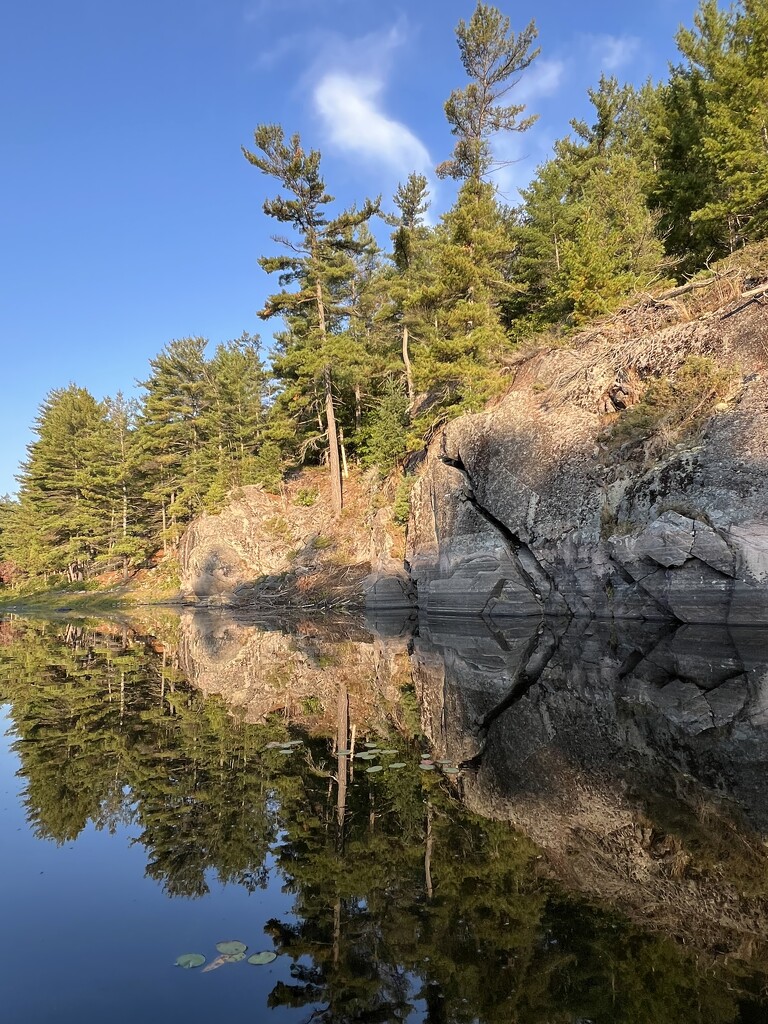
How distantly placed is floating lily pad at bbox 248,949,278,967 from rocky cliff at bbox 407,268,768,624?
13080mm

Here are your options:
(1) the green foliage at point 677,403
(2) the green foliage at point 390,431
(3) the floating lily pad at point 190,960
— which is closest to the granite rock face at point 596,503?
(1) the green foliage at point 677,403

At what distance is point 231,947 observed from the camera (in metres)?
3.51

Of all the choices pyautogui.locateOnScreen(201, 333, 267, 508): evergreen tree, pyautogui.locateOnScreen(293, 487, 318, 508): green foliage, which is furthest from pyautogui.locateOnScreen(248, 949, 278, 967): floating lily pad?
pyautogui.locateOnScreen(201, 333, 267, 508): evergreen tree

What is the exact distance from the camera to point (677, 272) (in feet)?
83.8

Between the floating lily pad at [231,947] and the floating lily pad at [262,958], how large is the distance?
4.6 inches

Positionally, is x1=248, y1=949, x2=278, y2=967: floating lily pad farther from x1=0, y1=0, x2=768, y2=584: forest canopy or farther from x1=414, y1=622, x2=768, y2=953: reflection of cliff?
x1=0, y1=0, x2=768, y2=584: forest canopy

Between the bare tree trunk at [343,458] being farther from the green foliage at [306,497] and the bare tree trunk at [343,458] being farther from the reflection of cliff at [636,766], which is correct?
the reflection of cliff at [636,766]

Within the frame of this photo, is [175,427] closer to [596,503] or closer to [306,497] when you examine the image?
[306,497]

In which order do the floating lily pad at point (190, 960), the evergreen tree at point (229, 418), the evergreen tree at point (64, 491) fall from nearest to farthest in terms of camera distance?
1. the floating lily pad at point (190, 960)
2. the evergreen tree at point (229, 418)
3. the evergreen tree at point (64, 491)

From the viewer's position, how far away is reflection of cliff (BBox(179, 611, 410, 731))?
30.5 feet

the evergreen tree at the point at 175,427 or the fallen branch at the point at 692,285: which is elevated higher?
the evergreen tree at the point at 175,427

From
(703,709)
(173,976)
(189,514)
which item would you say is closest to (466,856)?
(173,976)

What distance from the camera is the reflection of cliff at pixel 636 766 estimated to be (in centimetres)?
379

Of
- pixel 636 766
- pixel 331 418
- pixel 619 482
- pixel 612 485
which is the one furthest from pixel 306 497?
pixel 636 766
